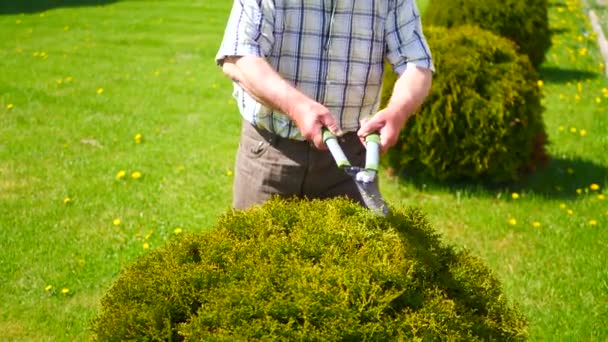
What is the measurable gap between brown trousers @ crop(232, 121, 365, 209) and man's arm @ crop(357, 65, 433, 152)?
0.39 meters

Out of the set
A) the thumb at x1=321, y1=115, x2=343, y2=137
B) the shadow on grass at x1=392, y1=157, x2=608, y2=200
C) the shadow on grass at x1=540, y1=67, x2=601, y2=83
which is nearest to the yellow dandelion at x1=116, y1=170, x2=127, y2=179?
the shadow on grass at x1=392, y1=157, x2=608, y2=200

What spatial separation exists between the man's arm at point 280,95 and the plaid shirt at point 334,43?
0.14m

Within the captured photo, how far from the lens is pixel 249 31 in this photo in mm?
2402

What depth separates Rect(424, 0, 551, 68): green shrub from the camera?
902 cm

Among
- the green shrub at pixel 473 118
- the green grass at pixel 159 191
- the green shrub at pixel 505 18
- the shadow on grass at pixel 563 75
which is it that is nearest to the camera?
the green grass at pixel 159 191

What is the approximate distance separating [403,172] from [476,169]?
702 mm

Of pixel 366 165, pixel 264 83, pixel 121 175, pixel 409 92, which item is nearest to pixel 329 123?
pixel 366 165

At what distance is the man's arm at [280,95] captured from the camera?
2.02 metres

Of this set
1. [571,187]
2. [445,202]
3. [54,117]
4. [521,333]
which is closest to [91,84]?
[54,117]

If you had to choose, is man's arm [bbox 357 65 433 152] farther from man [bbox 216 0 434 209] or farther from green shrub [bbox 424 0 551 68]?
green shrub [bbox 424 0 551 68]

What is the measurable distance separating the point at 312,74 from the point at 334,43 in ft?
0.42

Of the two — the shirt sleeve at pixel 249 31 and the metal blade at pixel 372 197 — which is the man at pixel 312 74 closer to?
the shirt sleeve at pixel 249 31

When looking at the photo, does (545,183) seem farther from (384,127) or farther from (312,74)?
(384,127)

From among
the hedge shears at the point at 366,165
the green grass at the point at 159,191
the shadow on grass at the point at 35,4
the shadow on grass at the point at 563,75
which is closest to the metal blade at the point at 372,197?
the hedge shears at the point at 366,165
